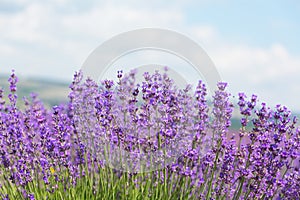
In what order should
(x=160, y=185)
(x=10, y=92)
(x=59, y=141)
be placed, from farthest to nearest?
(x=10, y=92), (x=160, y=185), (x=59, y=141)

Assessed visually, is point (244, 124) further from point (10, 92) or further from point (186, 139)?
point (10, 92)

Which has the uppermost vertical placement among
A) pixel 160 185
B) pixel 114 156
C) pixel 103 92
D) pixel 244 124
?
Answer: pixel 103 92

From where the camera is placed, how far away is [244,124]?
3.56m

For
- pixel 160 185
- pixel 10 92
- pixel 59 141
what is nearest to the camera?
pixel 59 141

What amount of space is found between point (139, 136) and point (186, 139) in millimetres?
432

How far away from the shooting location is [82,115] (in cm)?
397

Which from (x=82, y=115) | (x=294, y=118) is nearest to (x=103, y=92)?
(x=82, y=115)

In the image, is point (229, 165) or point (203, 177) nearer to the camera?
point (229, 165)

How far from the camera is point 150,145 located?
3.62m

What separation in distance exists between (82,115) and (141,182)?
818 millimetres

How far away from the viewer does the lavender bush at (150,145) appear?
3.52m

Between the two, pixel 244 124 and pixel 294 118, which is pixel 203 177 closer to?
pixel 244 124

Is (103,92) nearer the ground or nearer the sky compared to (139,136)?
nearer the sky

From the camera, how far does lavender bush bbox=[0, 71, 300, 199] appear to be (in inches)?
139
